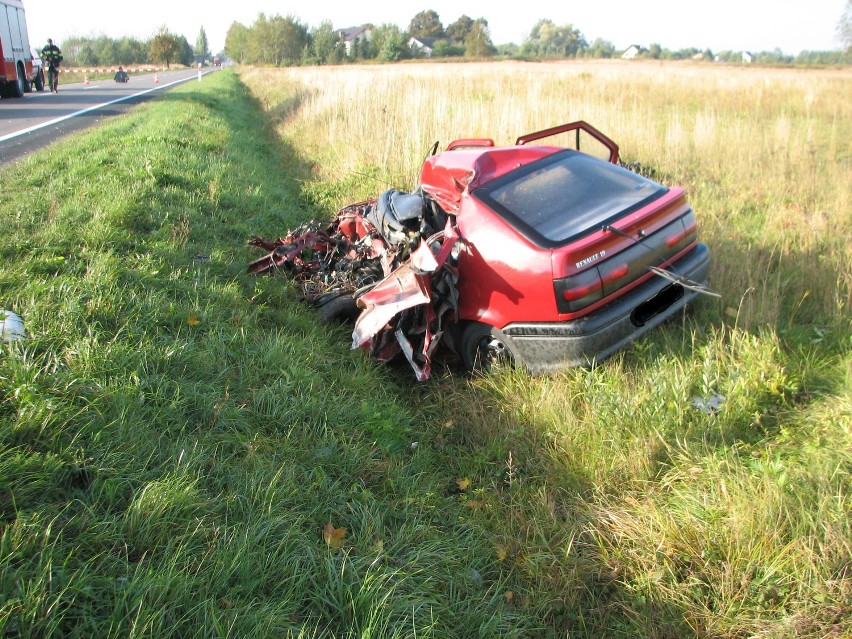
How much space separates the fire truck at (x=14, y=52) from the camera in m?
17.4

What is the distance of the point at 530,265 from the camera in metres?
3.53

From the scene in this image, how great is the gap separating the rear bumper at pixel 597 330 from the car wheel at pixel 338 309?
1.51 metres

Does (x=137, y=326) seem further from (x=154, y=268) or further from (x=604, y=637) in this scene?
(x=604, y=637)

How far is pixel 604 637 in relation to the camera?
2.39 metres

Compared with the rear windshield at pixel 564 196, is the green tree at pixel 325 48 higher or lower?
higher

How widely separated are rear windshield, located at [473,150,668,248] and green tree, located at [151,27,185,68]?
81.7 m

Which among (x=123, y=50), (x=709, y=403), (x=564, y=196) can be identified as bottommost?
(x=709, y=403)

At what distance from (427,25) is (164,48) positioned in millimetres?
35820

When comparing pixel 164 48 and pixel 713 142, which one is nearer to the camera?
pixel 713 142

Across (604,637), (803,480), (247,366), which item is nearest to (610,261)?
(803,480)

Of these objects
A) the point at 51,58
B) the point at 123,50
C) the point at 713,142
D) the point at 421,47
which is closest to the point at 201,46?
the point at 123,50

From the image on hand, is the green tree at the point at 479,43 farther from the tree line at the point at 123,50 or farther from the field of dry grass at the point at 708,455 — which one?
the field of dry grass at the point at 708,455

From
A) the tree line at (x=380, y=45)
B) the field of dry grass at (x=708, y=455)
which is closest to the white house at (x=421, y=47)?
the tree line at (x=380, y=45)

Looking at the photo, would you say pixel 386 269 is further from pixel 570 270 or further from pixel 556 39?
pixel 556 39
